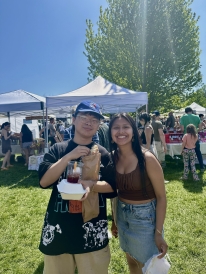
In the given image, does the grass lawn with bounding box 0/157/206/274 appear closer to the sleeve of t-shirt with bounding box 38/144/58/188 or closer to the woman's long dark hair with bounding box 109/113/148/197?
the woman's long dark hair with bounding box 109/113/148/197

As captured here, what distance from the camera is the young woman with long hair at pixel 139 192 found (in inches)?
59.5

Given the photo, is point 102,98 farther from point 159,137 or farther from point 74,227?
point 74,227

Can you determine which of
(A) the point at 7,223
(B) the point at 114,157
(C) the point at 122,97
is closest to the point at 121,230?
(B) the point at 114,157

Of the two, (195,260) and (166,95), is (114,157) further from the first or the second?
(166,95)

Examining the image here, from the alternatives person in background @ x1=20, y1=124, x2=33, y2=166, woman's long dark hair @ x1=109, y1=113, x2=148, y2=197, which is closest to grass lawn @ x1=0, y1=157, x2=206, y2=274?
woman's long dark hair @ x1=109, y1=113, x2=148, y2=197

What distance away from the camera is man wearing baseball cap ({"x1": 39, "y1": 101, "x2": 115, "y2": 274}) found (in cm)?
135

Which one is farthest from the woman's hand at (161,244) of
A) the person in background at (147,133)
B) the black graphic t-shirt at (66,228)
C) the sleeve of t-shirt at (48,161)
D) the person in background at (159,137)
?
the person in background at (159,137)

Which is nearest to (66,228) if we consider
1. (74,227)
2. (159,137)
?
(74,227)

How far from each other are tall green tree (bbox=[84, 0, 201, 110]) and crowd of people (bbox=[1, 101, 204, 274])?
49.2 ft

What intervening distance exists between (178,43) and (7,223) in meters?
16.3

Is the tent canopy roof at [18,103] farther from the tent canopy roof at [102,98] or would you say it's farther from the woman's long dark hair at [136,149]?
the woman's long dark hair at [136,149]

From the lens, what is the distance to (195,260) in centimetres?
259

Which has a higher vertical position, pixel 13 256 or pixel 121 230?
pixel 121 230

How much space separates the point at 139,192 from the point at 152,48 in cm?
1608
